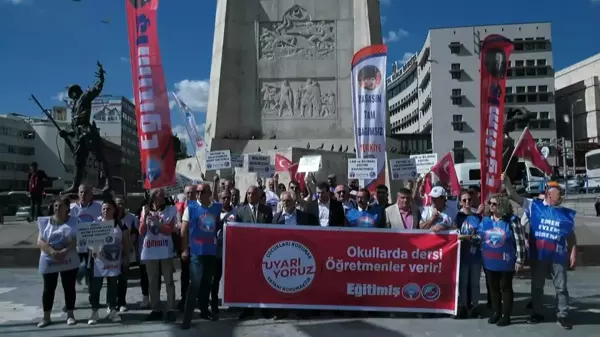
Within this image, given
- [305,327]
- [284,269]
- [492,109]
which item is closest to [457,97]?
[492,109]

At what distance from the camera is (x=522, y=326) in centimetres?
719

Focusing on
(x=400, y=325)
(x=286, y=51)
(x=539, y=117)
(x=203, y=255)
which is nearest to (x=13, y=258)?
(x=203, y=255)

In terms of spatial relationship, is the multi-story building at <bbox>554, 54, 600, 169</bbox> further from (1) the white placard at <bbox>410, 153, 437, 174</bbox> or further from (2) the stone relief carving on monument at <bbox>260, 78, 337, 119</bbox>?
(1) the white placard at <bbox>410, 153, 437, 174</bbox>

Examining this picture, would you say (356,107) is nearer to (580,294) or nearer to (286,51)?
(580,294)

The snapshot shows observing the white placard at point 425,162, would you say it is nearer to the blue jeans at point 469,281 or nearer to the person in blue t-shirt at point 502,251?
the blue jeans at point 469,281

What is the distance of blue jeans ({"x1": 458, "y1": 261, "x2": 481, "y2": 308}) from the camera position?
7.82 metres

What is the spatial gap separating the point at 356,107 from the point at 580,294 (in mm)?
5623

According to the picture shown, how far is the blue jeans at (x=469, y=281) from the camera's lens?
782 centimetres

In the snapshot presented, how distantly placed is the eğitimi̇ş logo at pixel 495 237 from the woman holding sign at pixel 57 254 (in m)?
5.28

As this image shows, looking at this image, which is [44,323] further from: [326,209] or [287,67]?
[287,67]

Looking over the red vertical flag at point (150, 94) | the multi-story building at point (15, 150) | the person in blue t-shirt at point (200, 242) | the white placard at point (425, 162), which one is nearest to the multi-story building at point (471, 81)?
the multi-story building at point (15, 150)

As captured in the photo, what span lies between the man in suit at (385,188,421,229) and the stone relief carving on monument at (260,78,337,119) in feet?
48.0

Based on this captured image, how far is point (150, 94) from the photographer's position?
367 inches

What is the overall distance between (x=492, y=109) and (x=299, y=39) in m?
13.8
